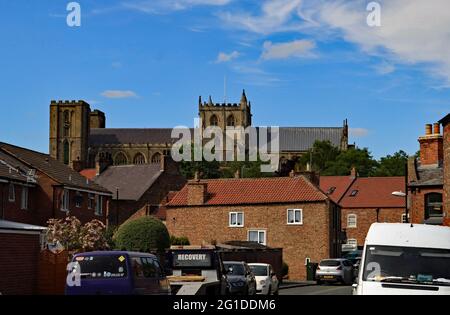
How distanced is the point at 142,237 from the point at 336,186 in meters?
48.0

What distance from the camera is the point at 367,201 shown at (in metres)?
80.1

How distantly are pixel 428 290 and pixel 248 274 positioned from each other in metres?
15.2

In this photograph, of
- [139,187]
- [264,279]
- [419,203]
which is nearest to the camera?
[264,279]

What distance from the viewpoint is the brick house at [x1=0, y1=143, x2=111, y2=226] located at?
4719cm

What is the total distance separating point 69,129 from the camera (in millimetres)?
180250

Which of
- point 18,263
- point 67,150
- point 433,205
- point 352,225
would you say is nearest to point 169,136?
point 67,150

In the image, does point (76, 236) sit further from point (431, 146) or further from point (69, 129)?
point (69, 129)

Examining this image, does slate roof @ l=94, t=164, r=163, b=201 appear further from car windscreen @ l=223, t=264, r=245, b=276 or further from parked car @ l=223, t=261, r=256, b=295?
car windscreen @ l=223, t=264, r=245, b=276

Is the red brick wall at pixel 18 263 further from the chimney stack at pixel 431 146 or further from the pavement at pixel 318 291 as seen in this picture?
the chimney stack at pixel 431 146

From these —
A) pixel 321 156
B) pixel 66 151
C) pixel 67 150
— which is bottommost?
pixel 321 156

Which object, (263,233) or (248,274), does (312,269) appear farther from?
(248,274)

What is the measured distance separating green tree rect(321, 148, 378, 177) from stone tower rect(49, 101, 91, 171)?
67155mm

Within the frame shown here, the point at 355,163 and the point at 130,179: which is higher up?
the point at 355,163
